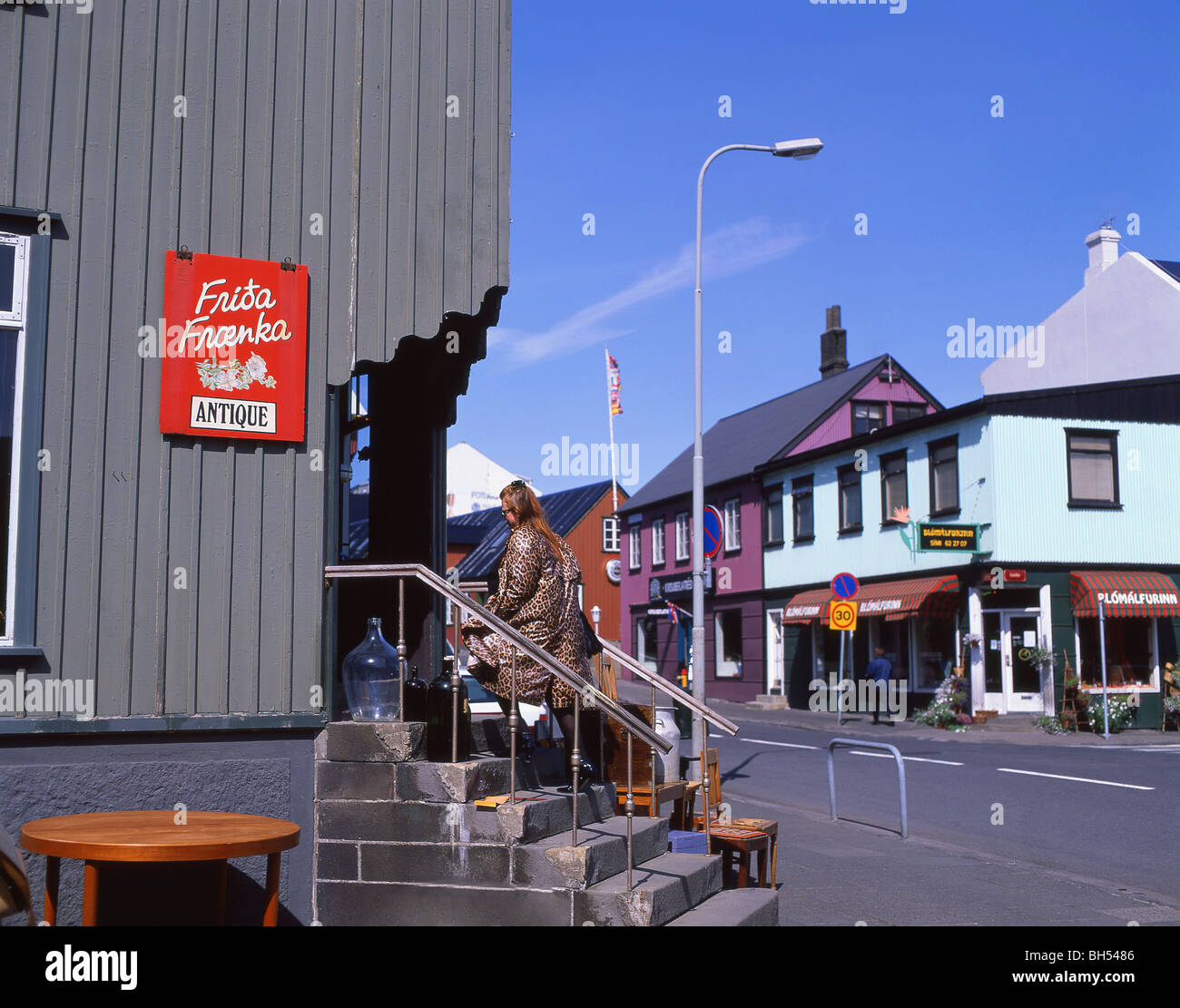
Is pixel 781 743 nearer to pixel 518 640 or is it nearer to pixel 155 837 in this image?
pixel 518 640

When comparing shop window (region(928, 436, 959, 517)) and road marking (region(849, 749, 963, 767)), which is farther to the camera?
shop window (region(928, 436, 959, 517))

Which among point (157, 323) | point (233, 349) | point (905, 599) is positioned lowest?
point (905, 599)

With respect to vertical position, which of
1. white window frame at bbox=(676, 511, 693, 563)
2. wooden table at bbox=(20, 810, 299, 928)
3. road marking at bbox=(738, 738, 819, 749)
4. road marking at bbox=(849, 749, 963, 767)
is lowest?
road marking at bbox=(738, 738, 819, 749)

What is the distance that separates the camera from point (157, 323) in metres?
6.17

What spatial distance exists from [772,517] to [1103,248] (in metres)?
12.8

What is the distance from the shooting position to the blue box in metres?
6.93

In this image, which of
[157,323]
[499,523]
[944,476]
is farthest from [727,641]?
[157,323]

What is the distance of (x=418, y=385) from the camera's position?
902 cm

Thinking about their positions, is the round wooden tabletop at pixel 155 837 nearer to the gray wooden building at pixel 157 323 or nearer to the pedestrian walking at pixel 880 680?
the gray wooden building at pixel 157 323

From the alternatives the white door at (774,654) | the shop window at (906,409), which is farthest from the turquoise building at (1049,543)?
the shop window at (906,409)

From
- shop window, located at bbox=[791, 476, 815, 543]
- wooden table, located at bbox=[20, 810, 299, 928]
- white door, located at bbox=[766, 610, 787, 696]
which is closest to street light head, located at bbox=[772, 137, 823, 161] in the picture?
wooden table, located at bbox=[20, 810, 299, 928]

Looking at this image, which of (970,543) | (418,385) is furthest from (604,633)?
(418,385)

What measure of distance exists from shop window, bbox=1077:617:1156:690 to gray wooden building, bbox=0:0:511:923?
904 inches

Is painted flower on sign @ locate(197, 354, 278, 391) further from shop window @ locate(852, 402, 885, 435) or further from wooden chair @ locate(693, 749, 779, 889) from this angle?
shop window @ locate(852, 402, 885, 435)
